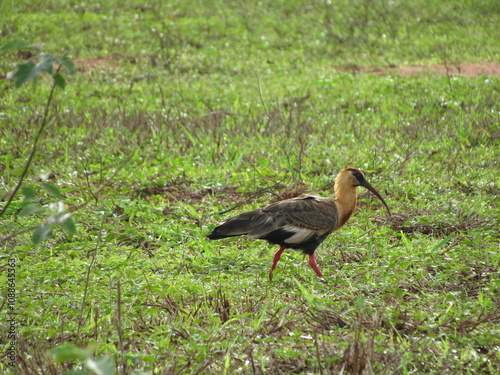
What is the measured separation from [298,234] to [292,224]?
115 mm

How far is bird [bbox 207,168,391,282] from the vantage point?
16.8 ft

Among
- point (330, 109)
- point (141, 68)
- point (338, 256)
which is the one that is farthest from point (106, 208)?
point (141, 68)

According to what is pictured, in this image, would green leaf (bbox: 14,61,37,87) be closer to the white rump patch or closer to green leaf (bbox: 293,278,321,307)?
green leaf (bbox: 293,278,321,307)

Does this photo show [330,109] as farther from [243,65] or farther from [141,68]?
[141,68]

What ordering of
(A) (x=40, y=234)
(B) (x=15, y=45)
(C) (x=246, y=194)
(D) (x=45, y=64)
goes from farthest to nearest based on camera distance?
(C) (x=246, y=194) < (A) (x=40, y=234) < (B) (x=15, y=45) < (D) (x=45, y=64)

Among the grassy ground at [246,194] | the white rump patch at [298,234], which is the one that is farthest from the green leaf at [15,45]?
the white rump patch at [298,234]

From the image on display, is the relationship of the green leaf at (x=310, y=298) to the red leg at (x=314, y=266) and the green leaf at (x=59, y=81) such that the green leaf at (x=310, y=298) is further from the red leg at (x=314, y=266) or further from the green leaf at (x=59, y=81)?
the green leaf at (x=59, y=81)

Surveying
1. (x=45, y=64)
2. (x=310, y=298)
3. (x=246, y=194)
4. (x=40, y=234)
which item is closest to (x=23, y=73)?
(x=45, y=64)

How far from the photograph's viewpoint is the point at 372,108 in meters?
10.4

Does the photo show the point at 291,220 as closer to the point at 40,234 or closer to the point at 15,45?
the point at 40,234

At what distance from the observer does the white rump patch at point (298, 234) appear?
511cm

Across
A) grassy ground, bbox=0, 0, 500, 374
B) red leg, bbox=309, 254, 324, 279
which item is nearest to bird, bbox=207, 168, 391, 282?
red leg, bbox=309, 254, 324, 279

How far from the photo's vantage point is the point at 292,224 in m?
5.19

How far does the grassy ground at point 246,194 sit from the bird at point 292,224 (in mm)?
229
